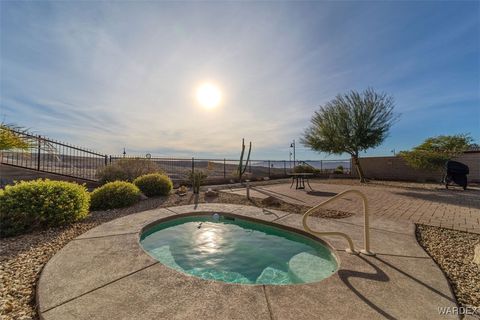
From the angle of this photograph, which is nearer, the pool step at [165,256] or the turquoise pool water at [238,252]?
the turquoise pool water at [238,252]

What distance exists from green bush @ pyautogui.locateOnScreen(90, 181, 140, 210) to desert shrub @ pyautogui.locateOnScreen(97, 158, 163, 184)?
8.82 feet

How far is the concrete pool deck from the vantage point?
184 cm

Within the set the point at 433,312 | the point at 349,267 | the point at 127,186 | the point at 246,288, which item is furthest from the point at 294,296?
the point at 127,186

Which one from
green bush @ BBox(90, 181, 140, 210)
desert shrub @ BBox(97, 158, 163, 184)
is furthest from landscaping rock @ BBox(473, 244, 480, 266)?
desert shrub @ BBox(97, 158, 163, 184)

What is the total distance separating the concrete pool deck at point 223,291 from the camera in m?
1.84

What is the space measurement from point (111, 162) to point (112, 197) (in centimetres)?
423

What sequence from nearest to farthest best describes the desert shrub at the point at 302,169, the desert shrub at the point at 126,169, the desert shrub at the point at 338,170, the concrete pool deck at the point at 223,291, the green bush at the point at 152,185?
the concrete pool deck at the point at 223,291
the green bush at the point at 152,185
the desert shrub at the point at 126,169
the desert shrub at the point at 302,169
the desert shrub at the point at 338,170

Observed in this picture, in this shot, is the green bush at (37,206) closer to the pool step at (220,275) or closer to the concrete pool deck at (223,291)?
the concrete pool deck at (223,291)

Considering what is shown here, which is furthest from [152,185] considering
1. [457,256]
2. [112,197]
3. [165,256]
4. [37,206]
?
[457,256]

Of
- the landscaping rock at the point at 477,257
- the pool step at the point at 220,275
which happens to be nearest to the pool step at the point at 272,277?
the pool step at the point at 220,275

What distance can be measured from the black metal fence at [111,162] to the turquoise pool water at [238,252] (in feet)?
9.99

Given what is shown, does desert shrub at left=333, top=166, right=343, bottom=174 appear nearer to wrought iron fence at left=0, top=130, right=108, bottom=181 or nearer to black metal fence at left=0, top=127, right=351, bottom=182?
black metal fence at left=0, top=127, right=351, bottom=182

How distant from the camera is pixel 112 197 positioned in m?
5.84

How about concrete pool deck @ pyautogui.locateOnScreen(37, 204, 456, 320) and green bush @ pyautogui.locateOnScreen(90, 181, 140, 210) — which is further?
green bush @ pyautogui.locateOnScreen(90, 181, 140, 210)
